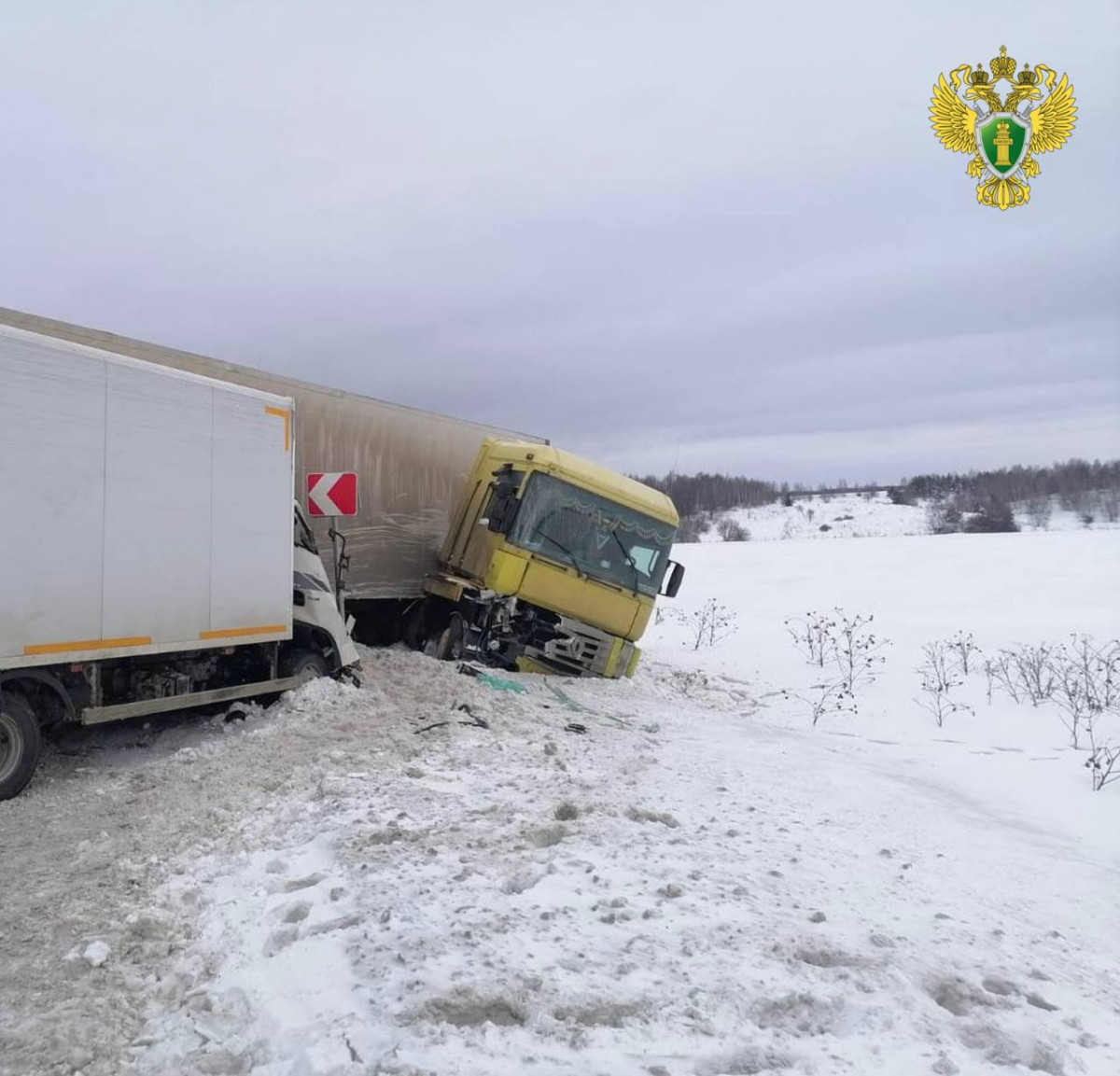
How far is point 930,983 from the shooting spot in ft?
10.4

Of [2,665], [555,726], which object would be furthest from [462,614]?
[2,665]

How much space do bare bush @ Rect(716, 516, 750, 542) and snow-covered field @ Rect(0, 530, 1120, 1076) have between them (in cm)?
5245

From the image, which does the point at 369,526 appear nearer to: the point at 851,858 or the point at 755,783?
the point at 755,783

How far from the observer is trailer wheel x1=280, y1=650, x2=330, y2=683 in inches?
301

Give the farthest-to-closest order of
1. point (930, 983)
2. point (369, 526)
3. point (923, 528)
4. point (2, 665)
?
point (923, 528) → point (369, 526) → point (2, 665) → point (930, 983)

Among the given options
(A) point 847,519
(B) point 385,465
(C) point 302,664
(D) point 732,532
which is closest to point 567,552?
(B) point 385,465

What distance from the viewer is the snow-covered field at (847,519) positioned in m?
66.6

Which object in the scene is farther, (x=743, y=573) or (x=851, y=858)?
(x=743, y=573)

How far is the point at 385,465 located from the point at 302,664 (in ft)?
13.8

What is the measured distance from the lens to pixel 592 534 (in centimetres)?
1045

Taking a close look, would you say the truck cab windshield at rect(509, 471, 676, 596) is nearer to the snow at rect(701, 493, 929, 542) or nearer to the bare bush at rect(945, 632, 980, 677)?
the bare bush at rect(945, 632, 980, 677)

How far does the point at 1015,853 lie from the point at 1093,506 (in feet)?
282

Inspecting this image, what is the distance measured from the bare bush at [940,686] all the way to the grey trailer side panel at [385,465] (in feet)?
21.7

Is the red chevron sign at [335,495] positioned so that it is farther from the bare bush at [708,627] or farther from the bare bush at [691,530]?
the bare bush at [691,530]
